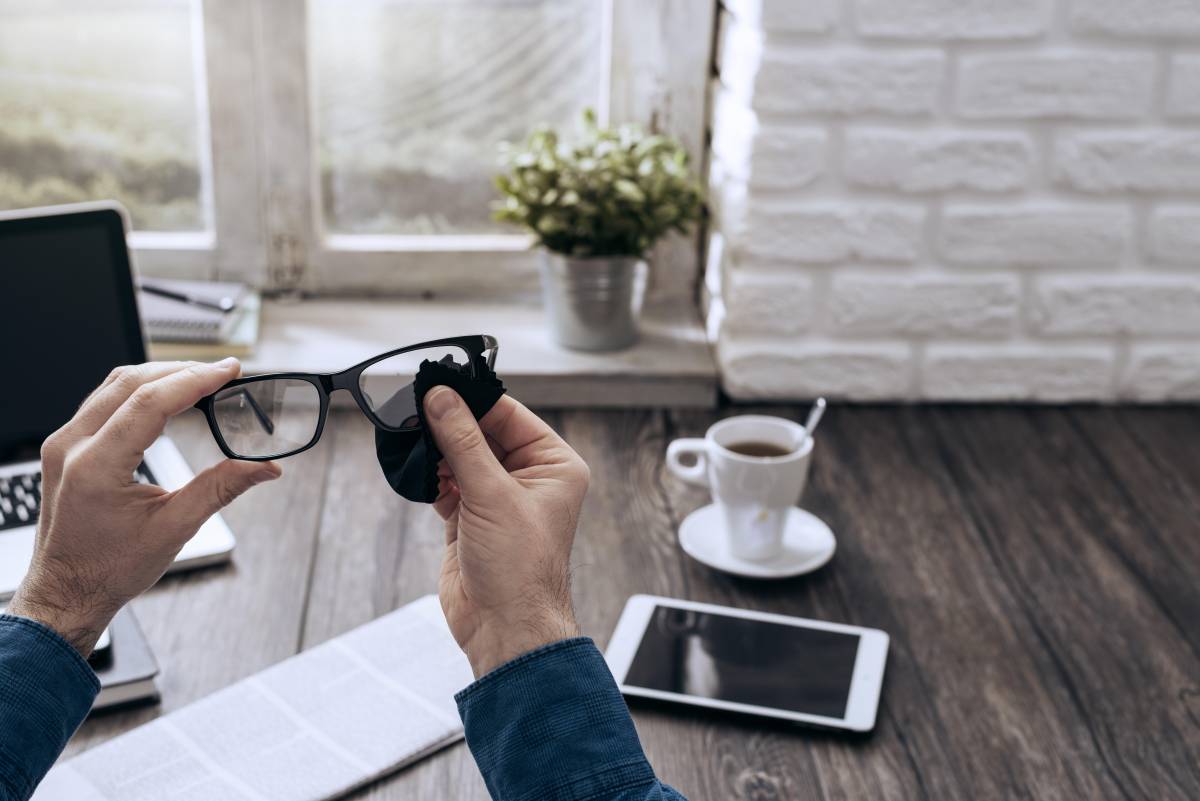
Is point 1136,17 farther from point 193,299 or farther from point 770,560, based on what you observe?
point 193,299

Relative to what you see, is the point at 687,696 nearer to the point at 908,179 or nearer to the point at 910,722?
the point at 910,722

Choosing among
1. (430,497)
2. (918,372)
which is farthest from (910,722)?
(918,372)

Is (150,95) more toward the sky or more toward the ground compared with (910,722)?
more toward the sky

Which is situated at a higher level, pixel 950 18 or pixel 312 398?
pixel 950 18

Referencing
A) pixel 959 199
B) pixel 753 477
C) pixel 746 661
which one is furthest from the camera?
pixel 959 199

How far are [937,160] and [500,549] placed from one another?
101cm

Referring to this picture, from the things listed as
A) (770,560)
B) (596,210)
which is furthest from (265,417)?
(596,210)

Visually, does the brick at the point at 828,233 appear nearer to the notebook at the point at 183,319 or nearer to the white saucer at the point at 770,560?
the white saucer at the point at 770,560

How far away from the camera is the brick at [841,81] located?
58.1 inches

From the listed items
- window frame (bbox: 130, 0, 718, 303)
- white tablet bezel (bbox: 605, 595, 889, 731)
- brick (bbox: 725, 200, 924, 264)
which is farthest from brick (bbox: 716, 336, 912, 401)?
white tablet bezel (bbox: 605, 595, 889, 731)

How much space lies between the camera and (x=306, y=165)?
5.73 ft

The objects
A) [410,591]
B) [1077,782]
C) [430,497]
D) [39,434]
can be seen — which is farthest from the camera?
[39,434]

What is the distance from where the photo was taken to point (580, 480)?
0.77m

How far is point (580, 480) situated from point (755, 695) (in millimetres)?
327
